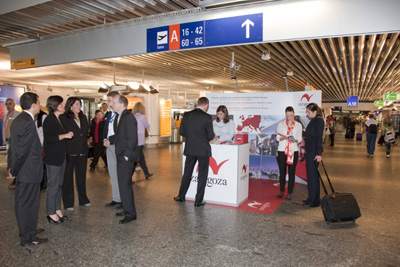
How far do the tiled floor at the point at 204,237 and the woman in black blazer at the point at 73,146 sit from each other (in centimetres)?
31

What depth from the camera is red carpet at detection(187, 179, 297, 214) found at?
15.6 ft

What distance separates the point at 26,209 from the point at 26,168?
0.43 meters

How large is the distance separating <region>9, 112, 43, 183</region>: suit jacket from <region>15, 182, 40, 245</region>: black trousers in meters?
0.10

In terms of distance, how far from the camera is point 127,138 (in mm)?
3934

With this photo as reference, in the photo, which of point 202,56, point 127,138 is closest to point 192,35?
point 127,138

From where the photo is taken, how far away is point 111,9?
5.90 m

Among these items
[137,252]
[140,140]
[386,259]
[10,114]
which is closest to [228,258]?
[137,252]

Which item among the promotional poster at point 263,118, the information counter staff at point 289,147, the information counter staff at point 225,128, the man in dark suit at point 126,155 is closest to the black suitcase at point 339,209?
the information counter staff at point 289,147

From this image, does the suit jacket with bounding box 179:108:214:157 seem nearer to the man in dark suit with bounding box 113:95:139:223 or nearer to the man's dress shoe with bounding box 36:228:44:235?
the man in dark suit with bounding box 113:95:139:223

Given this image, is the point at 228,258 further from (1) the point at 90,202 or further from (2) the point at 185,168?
(1) the point at 90,202

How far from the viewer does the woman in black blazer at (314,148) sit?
473cm

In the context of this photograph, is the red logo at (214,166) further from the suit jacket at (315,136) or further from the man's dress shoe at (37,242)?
the man's dress shoe at (37,242)

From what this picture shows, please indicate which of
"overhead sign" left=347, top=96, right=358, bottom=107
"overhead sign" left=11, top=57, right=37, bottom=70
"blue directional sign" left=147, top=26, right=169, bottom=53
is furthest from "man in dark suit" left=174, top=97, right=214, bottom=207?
"overhead sign" left=347, top=96, right=358, bottom=107

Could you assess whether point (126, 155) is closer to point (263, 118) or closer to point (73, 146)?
point (73, 146)
